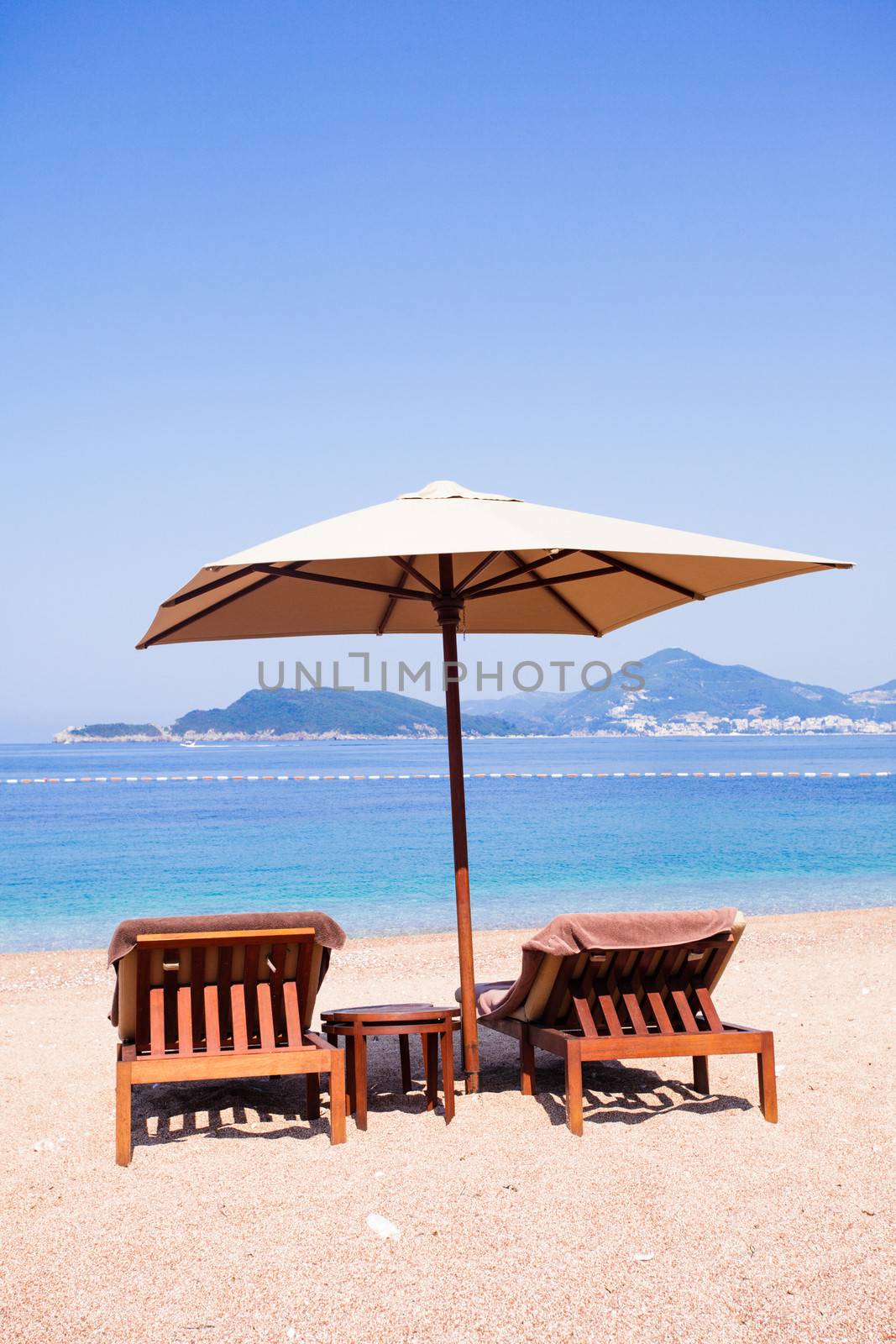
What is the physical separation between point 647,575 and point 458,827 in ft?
4.40

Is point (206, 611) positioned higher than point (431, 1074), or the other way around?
point (206, 611)

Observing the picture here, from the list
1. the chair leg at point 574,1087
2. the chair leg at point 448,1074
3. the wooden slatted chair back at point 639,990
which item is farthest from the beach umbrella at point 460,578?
the chair leg at point 574,1087

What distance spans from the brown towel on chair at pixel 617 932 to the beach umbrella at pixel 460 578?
1.11ft

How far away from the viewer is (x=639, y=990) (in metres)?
4.23

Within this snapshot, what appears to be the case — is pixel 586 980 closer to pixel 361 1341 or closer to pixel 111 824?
pixel 361 1341

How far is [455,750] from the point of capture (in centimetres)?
470

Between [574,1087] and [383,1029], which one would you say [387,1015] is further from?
[574,1087]

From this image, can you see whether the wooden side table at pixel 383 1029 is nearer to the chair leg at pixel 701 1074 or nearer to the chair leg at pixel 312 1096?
the chair leg at pixel 312 1096

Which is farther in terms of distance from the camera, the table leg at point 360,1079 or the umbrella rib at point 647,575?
the umbrella rib at point 647,575

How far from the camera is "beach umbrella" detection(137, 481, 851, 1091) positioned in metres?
3.92

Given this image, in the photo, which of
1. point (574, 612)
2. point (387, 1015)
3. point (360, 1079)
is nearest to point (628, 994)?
point (387, 1015)

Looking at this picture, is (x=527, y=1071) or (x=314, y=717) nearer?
(x=527, y=1071)

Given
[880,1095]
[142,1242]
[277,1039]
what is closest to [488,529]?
[277,1039]

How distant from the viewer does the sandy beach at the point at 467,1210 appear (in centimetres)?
264
